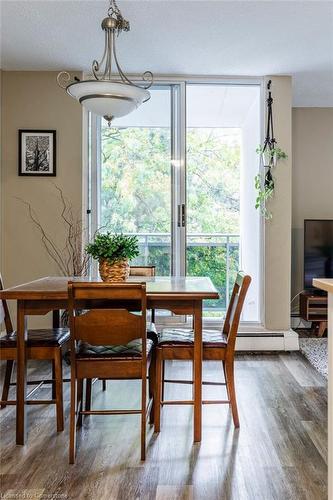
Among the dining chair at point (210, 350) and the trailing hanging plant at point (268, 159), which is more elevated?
the trailing hanging plant at point (268, 159)

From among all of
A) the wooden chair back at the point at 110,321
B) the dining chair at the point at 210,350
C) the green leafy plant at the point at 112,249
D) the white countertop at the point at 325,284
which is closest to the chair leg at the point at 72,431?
the wooden chair back at the point at 110,321

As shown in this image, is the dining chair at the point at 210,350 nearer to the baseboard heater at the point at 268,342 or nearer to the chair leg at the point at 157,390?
the chair leg at the point at 157,390

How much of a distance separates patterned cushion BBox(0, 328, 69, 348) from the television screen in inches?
129

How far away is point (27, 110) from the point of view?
4.32 m

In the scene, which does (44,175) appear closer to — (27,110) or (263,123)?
(27,110)

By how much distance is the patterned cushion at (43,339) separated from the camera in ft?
8.02

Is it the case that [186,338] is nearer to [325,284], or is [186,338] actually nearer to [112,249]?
[112,249]

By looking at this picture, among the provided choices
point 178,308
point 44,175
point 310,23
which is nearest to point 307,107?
point 310,23

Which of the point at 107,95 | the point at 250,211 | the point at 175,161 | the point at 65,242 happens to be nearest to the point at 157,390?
the point at 107,95

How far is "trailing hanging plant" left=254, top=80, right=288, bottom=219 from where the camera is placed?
4332mm

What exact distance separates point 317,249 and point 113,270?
3188mm

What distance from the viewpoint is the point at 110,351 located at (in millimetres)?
2314

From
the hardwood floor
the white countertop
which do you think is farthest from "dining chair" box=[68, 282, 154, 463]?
the white countertop

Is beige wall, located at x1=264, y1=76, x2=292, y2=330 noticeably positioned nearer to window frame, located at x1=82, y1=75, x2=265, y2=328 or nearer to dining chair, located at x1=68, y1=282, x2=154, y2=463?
window frame, located at x1=82, y1=75, x2=265, y2=328
